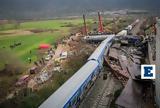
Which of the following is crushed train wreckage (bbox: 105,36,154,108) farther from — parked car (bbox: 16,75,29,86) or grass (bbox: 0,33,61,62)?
grass (bbox: 0,33,61,62)

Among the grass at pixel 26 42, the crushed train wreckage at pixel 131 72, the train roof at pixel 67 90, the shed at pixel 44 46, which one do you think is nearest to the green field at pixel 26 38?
the grass at pixel 26 42

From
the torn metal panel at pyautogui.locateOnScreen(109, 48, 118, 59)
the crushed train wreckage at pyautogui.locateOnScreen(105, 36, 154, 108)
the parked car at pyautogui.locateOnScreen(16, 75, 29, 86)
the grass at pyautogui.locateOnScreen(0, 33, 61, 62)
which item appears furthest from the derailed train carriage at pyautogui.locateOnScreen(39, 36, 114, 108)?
the grass at pyautogui.locateOnScreen(0, 33, 61, 62)

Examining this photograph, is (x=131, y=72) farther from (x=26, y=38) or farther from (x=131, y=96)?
(x=26, y=38)

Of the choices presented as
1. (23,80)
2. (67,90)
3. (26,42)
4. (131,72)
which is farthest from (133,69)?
(26,42)

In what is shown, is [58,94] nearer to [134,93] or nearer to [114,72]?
[134,93]

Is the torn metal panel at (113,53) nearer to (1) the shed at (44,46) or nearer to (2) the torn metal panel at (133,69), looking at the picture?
(2) the torn metal panel at (133,69)


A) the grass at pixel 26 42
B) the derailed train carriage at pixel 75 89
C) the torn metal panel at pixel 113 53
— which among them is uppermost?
the grass at pixel 26 42

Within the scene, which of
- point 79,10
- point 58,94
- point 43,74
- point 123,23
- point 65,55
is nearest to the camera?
point 58,94

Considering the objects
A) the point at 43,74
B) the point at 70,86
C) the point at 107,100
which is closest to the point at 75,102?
the point at 70,86
